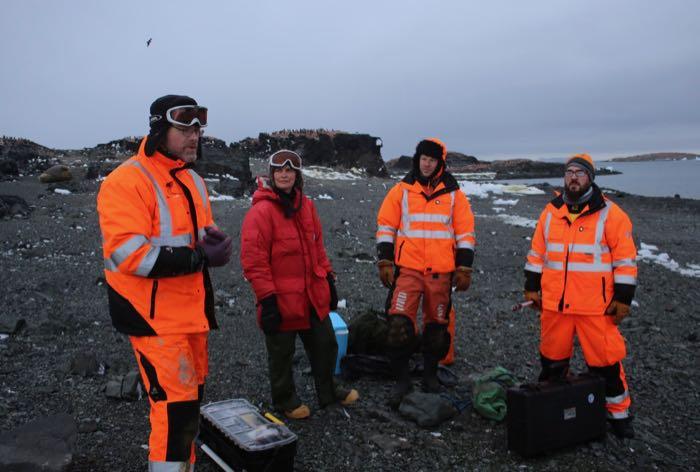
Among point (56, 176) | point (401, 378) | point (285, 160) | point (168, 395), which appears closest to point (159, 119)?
point (285, 160)

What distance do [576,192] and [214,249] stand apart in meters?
2.86

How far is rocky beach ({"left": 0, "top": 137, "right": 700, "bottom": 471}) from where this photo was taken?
3922 mm

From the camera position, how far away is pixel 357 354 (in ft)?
17.9

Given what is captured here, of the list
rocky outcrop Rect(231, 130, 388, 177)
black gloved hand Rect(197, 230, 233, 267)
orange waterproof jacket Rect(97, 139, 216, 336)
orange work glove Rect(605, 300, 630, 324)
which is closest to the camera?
orange waterproof jacket Rect(97, 139, 216, 336)

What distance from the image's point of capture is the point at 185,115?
3.09 metres

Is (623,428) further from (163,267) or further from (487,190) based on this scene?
(487,190)

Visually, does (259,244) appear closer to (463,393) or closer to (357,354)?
(357,354)

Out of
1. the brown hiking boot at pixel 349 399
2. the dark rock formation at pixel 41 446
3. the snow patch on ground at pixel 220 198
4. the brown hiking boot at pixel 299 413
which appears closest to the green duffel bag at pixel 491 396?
the brown hiking boot at pixel 349 399

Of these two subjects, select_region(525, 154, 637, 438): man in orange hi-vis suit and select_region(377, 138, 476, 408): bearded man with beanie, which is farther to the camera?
select_region(377, 138, 476, 408): bearded man with beanie

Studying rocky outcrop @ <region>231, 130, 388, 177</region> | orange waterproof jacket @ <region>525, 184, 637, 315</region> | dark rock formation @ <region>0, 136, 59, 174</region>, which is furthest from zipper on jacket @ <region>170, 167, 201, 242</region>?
rocky outcrop @ <region>231, 130, 388, 177</region>

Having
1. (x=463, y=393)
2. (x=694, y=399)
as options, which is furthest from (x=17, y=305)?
(x=694, y=399)

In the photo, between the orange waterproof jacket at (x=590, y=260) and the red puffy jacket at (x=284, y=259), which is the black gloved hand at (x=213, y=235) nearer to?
the red puffy jacket at (x=284, y=259)

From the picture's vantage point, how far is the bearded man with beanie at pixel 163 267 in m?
2.84

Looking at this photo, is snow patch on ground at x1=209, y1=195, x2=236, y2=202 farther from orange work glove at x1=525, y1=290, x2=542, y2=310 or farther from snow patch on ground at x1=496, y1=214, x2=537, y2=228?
orange work glove at x1=525, y1=290, x2=542, y2=310
